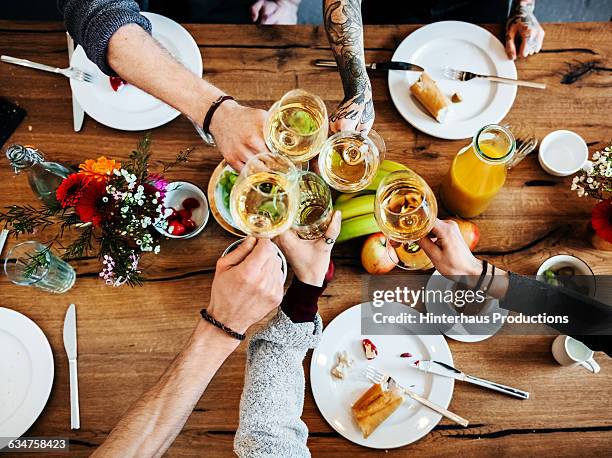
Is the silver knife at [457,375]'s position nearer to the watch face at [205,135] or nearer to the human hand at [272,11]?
the watch face at [205,135]

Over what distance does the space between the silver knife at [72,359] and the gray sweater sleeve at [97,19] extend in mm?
704

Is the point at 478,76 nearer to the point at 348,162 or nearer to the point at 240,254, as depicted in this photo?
the point at 348,162

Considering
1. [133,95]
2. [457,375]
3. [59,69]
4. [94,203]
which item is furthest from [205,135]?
[457,375]

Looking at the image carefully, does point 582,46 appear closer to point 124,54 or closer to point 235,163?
point 235,163

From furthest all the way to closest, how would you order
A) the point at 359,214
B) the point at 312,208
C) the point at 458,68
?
the point at 458,68 < the point at 359,214 < the point at 312,208

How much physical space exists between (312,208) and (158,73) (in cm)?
57

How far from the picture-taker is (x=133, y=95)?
1.56 meters

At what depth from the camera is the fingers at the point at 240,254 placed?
3.92 ft

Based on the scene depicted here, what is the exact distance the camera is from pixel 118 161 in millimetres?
1540

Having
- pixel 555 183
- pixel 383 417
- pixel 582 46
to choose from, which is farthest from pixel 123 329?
pixel 582 46

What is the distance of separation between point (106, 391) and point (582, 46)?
1.72 meters

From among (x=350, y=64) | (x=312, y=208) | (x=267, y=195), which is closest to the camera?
(x=267, y=195)

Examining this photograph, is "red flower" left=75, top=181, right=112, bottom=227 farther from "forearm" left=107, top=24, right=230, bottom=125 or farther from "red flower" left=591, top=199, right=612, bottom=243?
"red flower" left=591, top=199, right=612, bottom=243

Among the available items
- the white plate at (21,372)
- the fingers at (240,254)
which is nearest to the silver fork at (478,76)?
the fingers at (240,254)
